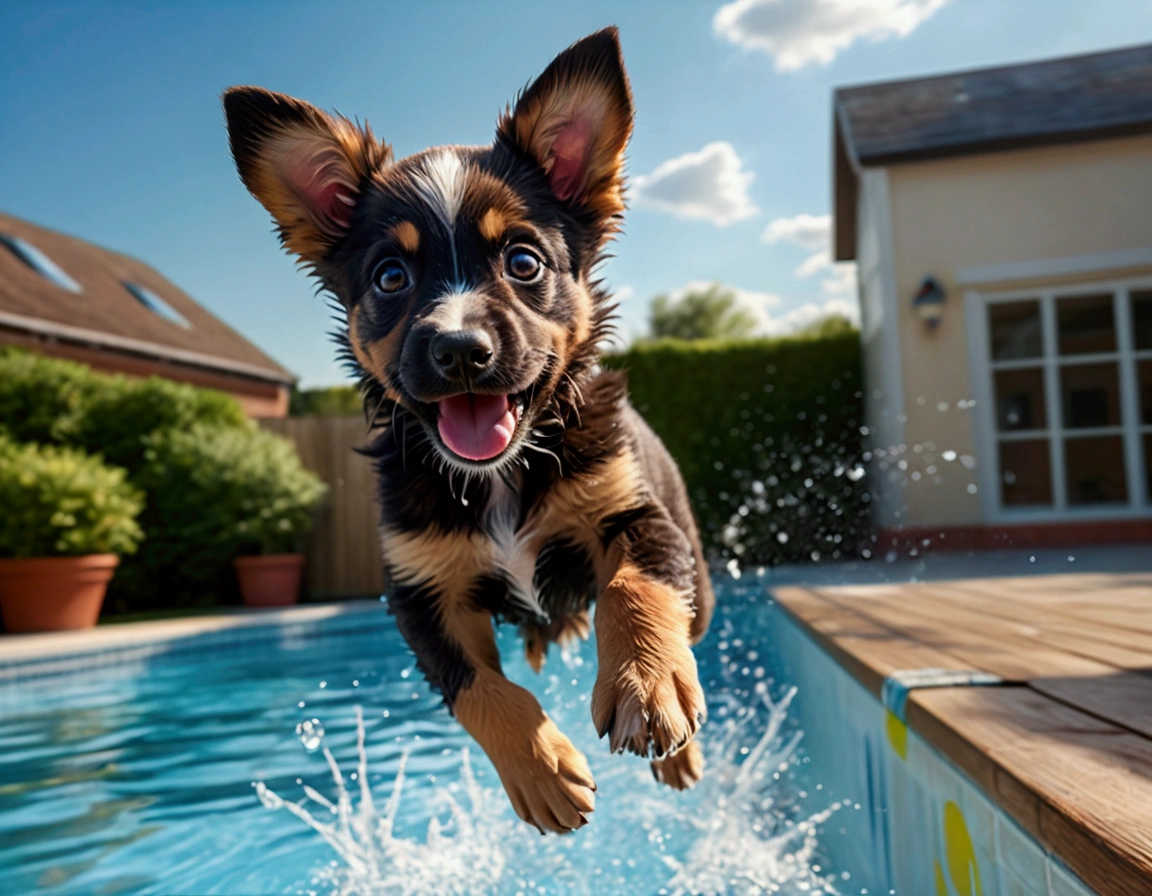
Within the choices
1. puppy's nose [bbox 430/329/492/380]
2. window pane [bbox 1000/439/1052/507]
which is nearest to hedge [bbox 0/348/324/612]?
window pane [bbox 1000/439/1052/507]

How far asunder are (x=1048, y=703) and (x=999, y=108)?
1031 cm

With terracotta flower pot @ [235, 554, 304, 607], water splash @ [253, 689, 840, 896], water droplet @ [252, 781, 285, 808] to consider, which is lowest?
water splash @ [253, 689, 840, 896]

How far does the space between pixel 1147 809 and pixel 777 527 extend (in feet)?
31.0

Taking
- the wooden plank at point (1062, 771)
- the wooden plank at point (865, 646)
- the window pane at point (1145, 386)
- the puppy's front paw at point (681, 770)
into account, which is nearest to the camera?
the wooden plank at point (1062, 771)

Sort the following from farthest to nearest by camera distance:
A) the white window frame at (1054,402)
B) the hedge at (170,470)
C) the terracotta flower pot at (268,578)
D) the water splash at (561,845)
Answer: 1. the terracotta flower pot at (268,578)
2. the hedge at (170,470)
3. the white window frame at (1054,402)
4. the water splash at (561,845)

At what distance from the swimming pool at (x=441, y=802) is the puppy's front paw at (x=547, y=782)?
2.64 feet

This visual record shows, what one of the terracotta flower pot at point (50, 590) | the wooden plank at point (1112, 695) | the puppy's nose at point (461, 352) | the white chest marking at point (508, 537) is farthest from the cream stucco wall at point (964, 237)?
the puppy's nose at point (461, 352)

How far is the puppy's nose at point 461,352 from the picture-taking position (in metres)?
1.56

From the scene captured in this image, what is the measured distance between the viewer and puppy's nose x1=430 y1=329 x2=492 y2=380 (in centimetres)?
156

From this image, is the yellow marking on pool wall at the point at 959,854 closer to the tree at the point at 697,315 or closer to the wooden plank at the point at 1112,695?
the wooden plank at the point at 1112,695

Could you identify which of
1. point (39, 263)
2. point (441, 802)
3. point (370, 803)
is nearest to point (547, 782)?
point (370, 803)

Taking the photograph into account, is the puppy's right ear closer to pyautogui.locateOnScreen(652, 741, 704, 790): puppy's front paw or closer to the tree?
pyautogui.locateOnScreen(652, 741, 704, 790): puppy's front paw

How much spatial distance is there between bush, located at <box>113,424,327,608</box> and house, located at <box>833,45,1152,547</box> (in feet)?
22.8

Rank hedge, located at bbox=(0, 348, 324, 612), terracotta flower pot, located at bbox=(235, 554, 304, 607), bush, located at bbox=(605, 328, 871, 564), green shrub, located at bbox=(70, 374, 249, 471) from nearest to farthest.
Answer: hedge, located at bbox=(0, 348, 324, 612) → terracotta flower pot, located at bbox=(235, 554, 304, 607) → green shrub, located at bbox=(70, 374, 249, 471) → bush, located at bbox=(605, 328, 871, 564)
